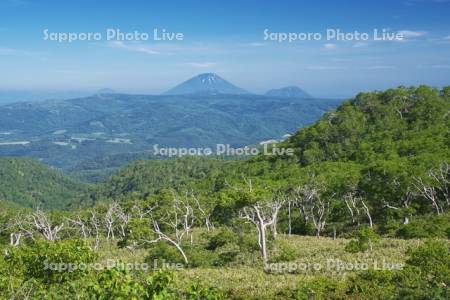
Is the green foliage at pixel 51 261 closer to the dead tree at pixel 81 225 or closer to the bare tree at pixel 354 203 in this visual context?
the dead tree at pixel 81 225

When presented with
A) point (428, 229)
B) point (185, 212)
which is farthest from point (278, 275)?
point (185, 212)

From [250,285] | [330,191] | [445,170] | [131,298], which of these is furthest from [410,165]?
[131,298]

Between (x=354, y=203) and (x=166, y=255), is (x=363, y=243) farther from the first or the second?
(x=354, y=203)

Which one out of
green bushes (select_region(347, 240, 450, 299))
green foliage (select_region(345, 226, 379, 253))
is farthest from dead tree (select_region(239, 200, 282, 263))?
green bushes (select_region(347, 240, 450, 299))

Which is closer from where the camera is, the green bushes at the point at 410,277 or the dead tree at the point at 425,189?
the green bushes at the point at 410,277

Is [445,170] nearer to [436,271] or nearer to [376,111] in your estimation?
[436,271]

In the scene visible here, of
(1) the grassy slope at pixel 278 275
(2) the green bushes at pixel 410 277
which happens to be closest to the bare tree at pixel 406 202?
(1) the grassy slope at pixel 278 275

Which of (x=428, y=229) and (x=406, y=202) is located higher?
(x=406, y=202)

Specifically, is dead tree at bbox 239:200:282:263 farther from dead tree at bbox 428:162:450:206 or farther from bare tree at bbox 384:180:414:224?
dead tree at bbox 428:162:450:206
